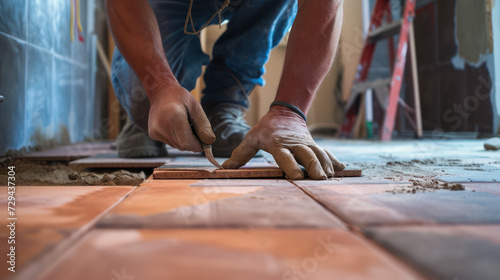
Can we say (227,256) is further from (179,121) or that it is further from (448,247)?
(179,121)

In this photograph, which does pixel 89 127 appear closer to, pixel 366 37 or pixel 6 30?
pixel 6 30

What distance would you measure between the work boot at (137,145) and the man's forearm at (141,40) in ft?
1.87

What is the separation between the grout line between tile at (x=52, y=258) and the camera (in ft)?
1.11

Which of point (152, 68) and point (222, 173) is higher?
point (152, 68)

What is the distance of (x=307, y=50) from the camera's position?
1139 millimetres

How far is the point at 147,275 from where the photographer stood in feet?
1.11

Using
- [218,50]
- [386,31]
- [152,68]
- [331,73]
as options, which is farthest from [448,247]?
[331,73]

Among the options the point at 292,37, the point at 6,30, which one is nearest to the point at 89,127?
the point at 6,30

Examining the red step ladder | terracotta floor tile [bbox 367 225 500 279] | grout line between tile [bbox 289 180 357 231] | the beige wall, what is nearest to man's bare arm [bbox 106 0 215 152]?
grout line between tile [bbox 289 180 357 231]

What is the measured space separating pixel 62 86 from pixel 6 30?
0.92 metres

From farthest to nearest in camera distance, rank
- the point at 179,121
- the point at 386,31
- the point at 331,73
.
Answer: the point at 331,73 < the point at 386,31 < the point at 179,121

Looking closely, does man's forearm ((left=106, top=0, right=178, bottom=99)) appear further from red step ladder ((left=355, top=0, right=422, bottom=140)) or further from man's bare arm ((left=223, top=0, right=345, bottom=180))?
red step ladder ((left=355, top=0, right=422, bottom=140))

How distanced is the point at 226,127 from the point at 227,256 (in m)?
1.26

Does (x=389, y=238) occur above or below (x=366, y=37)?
below
